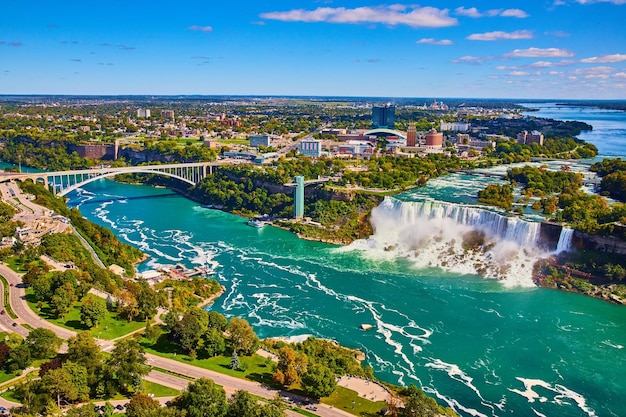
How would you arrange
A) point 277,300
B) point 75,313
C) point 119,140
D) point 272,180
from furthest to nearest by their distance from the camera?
1. point 119,140
2. point 272,180
3. point 277,300
4. point 75,313

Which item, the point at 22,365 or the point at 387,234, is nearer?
the point at 22,365

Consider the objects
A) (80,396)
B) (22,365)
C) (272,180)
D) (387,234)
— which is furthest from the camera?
(272,180)

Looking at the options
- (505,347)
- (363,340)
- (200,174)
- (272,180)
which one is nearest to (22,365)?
(363,340)

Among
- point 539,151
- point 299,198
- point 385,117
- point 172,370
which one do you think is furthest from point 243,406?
point 385,117

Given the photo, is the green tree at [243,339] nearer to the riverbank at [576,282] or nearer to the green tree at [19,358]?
the green tree at [19,358]

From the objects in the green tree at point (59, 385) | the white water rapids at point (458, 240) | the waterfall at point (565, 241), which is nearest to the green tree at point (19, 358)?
the green tree at point (59, 385)

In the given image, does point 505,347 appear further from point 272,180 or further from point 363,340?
point 272,180

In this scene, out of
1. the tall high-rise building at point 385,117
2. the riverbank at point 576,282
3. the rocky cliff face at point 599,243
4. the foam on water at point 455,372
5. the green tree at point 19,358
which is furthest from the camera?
the tall high-rise building at point 385,117
